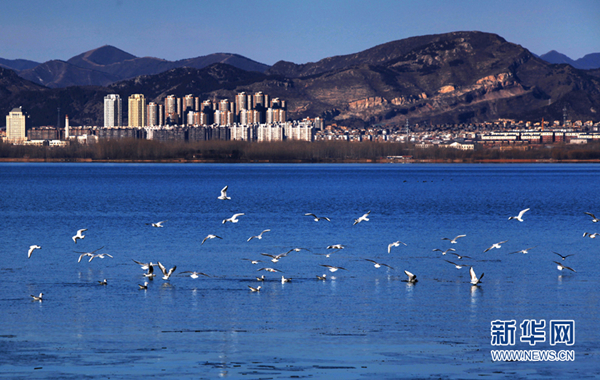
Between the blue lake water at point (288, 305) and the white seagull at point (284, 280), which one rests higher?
the white seagull at point (284, 280)

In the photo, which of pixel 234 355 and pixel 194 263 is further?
pixel 194 263

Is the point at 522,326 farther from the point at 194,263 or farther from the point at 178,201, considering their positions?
the point at 178,201

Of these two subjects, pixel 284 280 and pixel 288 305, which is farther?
pixel 284 280

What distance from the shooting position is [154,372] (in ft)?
48.9

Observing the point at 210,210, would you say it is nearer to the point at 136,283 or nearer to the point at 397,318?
the point at 136,283

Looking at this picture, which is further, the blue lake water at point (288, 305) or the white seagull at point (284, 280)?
the white seagull at point (284, 280)

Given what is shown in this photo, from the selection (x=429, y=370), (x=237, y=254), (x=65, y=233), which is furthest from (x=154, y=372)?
(x=65, y=233)

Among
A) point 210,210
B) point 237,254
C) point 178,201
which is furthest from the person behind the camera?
point 178,201

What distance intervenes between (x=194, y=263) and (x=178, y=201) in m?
47.1

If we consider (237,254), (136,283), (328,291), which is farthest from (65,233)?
(328,291)

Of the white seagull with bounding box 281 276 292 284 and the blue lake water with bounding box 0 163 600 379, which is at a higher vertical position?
the white seagull with bounding box 281 276 292 284

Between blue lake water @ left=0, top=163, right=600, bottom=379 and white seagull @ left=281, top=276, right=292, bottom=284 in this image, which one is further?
white seagull @ left=281, top=276, right=292, bottom=284

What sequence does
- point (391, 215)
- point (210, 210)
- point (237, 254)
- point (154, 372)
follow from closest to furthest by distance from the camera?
point (154, 372) → point (237, 254) → point (391, 215) → point (210, 210)

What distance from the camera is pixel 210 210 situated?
215ft
